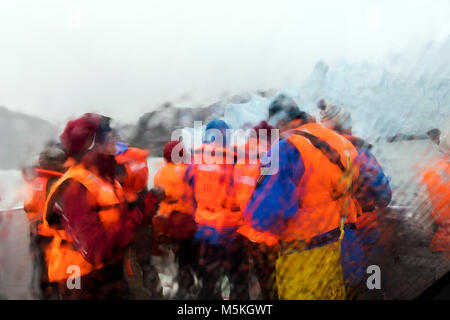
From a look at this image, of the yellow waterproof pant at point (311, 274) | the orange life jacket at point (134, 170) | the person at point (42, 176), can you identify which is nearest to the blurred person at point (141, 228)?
the orange life jacket at point (134, 170)

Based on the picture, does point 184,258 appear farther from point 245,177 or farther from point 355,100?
point 355,100

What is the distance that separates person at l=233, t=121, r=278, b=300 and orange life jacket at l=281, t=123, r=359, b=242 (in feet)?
0.26

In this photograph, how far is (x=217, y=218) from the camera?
1425 mm

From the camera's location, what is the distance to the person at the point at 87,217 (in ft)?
4.48

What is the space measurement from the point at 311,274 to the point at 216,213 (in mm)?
Result: 457

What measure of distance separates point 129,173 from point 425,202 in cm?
118

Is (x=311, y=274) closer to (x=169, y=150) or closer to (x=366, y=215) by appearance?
(x=366, y=215)

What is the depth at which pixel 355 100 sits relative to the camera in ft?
4.66

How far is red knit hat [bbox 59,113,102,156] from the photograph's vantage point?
136cm

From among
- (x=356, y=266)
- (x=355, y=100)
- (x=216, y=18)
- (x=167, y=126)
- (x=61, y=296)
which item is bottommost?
(x=61, y=296)

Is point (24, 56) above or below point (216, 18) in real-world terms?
below

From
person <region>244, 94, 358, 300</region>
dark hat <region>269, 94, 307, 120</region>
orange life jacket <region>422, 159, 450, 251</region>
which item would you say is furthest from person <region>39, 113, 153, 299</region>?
orange life jacket <region>422, 159, 450, 251</region>

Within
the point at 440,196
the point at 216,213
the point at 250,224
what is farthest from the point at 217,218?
the point at 440,196

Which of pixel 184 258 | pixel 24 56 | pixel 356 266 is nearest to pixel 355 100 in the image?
pixel 356 266
